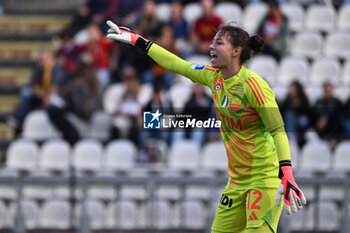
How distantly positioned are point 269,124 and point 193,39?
7125 millimetres

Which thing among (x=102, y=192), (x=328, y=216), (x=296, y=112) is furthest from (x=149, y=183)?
(x=328, y=216)

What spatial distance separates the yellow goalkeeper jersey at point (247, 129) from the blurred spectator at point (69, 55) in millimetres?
7355

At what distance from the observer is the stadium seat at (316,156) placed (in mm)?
10219

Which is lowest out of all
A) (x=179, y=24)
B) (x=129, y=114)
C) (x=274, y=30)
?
(x=129, y=114)

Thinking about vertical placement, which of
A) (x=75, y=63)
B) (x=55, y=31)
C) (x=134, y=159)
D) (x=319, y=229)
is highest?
(x=55, y=31)

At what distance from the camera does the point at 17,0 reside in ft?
52.1

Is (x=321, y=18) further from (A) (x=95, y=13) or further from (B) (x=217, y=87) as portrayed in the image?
(B) (x=217, y=87)

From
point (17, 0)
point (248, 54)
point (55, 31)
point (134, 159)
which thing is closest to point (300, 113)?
point (134, 159)

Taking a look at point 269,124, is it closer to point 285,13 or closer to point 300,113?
point 300,113

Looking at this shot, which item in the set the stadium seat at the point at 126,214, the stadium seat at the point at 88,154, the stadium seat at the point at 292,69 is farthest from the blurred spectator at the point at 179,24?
the stadium seat at the point at 126,214

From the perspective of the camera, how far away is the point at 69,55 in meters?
12.7

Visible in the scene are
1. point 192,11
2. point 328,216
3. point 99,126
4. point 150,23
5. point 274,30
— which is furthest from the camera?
point 192,11

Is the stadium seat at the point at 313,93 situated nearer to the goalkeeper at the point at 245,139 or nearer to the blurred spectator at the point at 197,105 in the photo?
the blurred spectator at the point at 197,105

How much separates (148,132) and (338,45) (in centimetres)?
338
